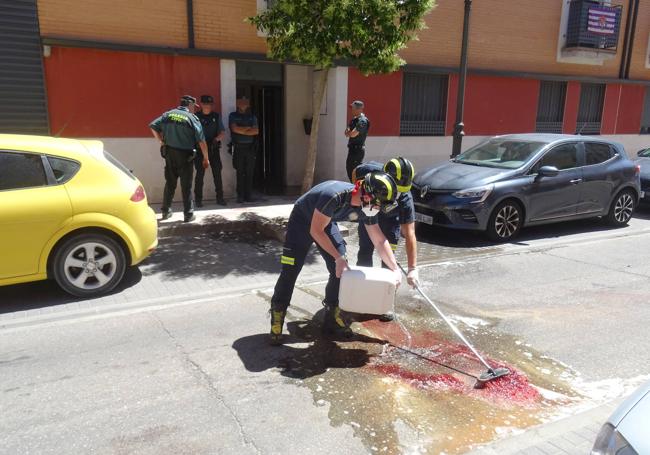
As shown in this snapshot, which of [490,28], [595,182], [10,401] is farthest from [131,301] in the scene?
[490,28]

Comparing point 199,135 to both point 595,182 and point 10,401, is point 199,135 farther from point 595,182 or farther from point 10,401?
point 595,182

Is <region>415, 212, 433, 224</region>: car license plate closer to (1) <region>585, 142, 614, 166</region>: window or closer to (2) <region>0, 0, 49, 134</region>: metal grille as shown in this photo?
(1) <region>585, 142, 614, 166</region>: window

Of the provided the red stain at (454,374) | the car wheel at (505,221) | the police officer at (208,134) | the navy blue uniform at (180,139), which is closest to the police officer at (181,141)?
the navy blue uniform at (180,139)

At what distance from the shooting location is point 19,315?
5.15 m

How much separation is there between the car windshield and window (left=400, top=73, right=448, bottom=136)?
3457mm

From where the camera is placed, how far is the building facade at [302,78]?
29.7ft

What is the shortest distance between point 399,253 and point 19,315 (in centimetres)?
476

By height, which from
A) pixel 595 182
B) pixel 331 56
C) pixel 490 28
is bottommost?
pixel 595 182

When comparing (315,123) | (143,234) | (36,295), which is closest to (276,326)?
(143,234)

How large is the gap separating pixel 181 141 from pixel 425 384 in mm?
5743

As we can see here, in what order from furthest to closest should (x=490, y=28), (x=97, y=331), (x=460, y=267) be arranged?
(x=490, y=28) < (x=460, y=267) < (x=97, y=331)

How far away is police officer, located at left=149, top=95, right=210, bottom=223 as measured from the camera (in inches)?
Answer: 320

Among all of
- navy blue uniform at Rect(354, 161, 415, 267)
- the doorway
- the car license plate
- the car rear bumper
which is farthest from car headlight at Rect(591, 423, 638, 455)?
the doorway

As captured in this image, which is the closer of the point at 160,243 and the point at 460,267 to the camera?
the point at 460,267
